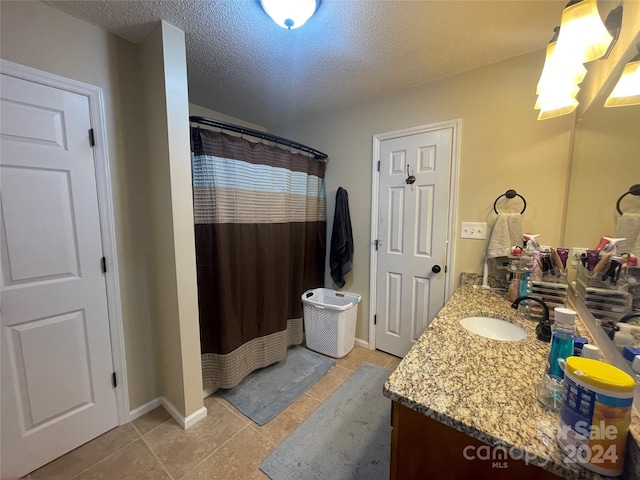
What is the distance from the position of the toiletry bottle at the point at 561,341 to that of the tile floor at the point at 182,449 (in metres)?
1.37

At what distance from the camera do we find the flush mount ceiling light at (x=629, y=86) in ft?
2.87

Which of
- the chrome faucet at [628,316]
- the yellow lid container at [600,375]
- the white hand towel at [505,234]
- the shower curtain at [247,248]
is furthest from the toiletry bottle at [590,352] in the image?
the shower curtain at [247,248]

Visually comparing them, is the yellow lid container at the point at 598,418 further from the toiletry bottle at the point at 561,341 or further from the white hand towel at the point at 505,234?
the white hand towel at the point at 505,234

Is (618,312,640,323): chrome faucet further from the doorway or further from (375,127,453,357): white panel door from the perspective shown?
the doorway

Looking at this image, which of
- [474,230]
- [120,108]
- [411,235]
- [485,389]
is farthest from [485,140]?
[120,108]

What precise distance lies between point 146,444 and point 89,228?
1282mm

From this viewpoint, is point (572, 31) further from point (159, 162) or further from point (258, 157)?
point (159, 162)

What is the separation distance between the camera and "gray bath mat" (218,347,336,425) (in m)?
1.71

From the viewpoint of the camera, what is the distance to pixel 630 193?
906mm

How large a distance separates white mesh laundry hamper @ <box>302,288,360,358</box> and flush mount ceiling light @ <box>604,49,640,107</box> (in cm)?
191

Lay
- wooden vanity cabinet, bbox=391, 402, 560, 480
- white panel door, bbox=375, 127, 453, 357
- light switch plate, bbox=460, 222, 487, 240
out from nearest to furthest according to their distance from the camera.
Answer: wooden vanity cabinet, bbox=391, 402, 560, 480 < light switch plate, bbox=460, 222, 487, 240 < white panel door, bbox=375, 127, 453, 357

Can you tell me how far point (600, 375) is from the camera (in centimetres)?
53

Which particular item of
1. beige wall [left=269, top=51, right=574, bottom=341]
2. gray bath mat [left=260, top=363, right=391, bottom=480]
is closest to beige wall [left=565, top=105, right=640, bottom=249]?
beige wall [left=269, top=51, right=574, bottom=341]

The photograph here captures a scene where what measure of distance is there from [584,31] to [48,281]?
2.60 metres
